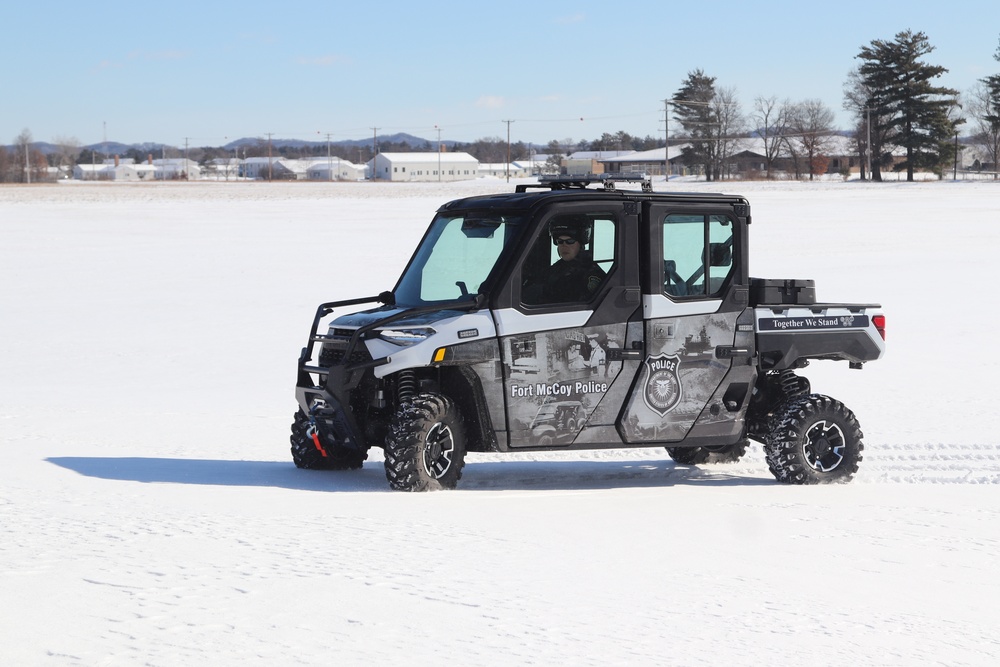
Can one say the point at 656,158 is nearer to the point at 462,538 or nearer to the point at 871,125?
the point at 871,125

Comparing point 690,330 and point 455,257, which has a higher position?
point 455,257

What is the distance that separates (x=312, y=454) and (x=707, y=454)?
10.2ft

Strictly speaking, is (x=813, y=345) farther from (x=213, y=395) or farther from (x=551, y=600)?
(x=213, y=395)

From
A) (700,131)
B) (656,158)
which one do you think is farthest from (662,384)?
(656,158)

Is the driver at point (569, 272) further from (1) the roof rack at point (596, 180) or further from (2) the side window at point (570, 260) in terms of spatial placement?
(1) the roof rack at point (596, 180)

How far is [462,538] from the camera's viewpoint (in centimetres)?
624

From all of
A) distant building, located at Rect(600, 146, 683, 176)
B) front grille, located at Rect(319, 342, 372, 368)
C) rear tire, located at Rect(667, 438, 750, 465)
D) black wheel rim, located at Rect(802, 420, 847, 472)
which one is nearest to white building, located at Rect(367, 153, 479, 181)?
distant building, located at Rect(600, 146, 683, 176)

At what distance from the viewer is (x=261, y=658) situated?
14.2ft

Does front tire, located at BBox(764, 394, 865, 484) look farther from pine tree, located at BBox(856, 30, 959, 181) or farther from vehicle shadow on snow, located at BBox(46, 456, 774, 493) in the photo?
pine tree, located at BBox(856, 30, 959, 181)

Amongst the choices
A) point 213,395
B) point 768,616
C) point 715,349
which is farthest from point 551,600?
point 213,395

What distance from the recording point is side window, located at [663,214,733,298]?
819cm

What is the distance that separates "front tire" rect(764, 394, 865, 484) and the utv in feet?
0.03

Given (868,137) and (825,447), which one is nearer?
(825,447)

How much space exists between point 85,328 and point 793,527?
501 inches
